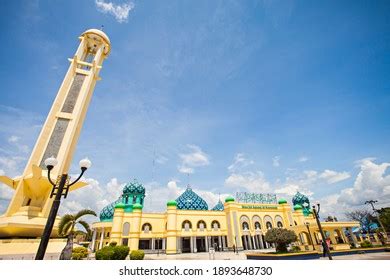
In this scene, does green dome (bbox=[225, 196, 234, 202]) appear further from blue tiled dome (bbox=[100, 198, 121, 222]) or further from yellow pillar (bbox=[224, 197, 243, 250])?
blue tiled dome (bbox=[100, 198, 121, 222])

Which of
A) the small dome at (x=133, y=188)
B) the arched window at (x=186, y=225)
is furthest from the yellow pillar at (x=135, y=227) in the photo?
the small dome at (x=133, y=188)

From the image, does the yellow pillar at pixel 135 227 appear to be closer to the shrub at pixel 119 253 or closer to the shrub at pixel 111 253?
the shrub at pixel 111 253

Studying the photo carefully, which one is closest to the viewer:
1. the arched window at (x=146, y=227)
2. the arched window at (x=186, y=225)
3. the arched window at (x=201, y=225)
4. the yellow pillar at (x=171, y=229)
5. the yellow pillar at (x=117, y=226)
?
the yellow pillar at (x=117, y=226)

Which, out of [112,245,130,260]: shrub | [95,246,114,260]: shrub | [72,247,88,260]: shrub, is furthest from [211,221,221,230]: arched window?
[95,246,114,260]: shrub

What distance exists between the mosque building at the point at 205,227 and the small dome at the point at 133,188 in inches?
114

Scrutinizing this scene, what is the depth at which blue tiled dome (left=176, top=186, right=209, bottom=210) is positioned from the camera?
35.6m

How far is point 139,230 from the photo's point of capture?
2784 centimetres

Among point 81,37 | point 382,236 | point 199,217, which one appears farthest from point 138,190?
point 382,236

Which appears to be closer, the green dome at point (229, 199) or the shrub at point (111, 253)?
the shrub at point (111, 253)

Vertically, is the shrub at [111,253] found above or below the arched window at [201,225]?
below

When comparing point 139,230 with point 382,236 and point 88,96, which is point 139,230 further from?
point 382,236

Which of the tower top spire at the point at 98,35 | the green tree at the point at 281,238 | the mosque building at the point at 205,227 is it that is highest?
the tower top spire at the point at 98,35

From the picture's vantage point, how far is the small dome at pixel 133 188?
121 ft
